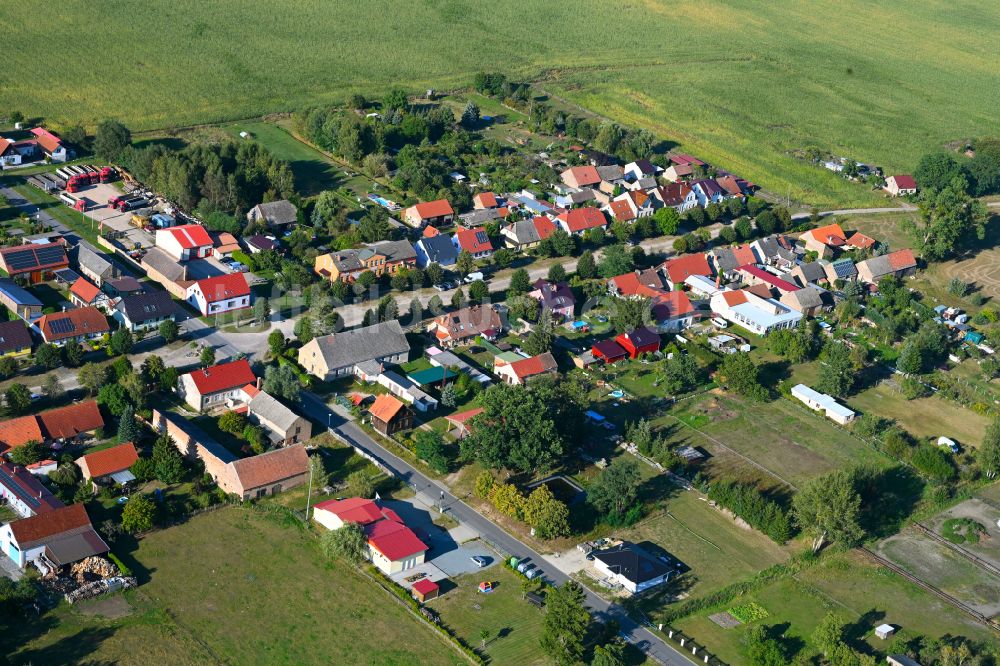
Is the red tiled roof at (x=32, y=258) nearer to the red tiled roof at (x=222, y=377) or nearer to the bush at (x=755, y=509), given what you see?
the red tiled roof at (x=222, y=377)

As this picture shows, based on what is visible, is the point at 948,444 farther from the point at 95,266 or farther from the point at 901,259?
the point at 95,266

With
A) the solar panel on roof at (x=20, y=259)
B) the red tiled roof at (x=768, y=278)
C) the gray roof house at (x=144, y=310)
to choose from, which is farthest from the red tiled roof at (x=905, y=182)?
the solar panel on roof at (x=20, y=259)

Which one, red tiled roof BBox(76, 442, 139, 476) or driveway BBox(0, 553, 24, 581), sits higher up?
red tiled roof BBox(76, 442, 139, 476)

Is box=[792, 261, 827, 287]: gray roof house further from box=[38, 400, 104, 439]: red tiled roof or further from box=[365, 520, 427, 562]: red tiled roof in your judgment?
box=[38, 400, 104, 439]: red tiled roof

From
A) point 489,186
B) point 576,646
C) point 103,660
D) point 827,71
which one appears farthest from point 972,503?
point 827,71

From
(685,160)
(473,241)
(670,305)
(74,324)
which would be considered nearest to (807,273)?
(670,305)

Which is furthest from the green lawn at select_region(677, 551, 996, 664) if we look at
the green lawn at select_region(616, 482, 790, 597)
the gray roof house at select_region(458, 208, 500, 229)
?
the gray roof house at select_region(458, 208, 500, 229)

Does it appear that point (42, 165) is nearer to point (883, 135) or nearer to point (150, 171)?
point (150, 171)
